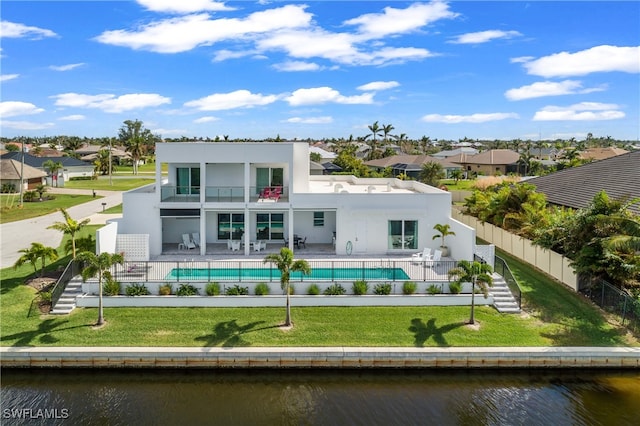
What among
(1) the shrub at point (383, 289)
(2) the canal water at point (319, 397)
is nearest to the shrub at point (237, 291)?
(2) the canal water at point (319, 397)

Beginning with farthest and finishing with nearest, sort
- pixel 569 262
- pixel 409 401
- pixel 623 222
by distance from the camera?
1. pixel 569 262
2. pixel 623 222
3. pixel 409 401

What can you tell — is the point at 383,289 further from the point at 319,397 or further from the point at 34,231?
the point at 34,231

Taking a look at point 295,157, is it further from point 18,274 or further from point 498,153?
point 498,153

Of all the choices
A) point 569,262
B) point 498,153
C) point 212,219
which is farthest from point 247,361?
point 498,153

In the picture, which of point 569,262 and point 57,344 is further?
point 569,262

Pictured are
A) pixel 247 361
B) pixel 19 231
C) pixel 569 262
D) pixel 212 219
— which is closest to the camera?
pixel 247 361

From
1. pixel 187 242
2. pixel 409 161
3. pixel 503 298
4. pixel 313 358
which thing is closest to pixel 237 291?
pixel 313 358

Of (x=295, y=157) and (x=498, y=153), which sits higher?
(x=498, y=153)
